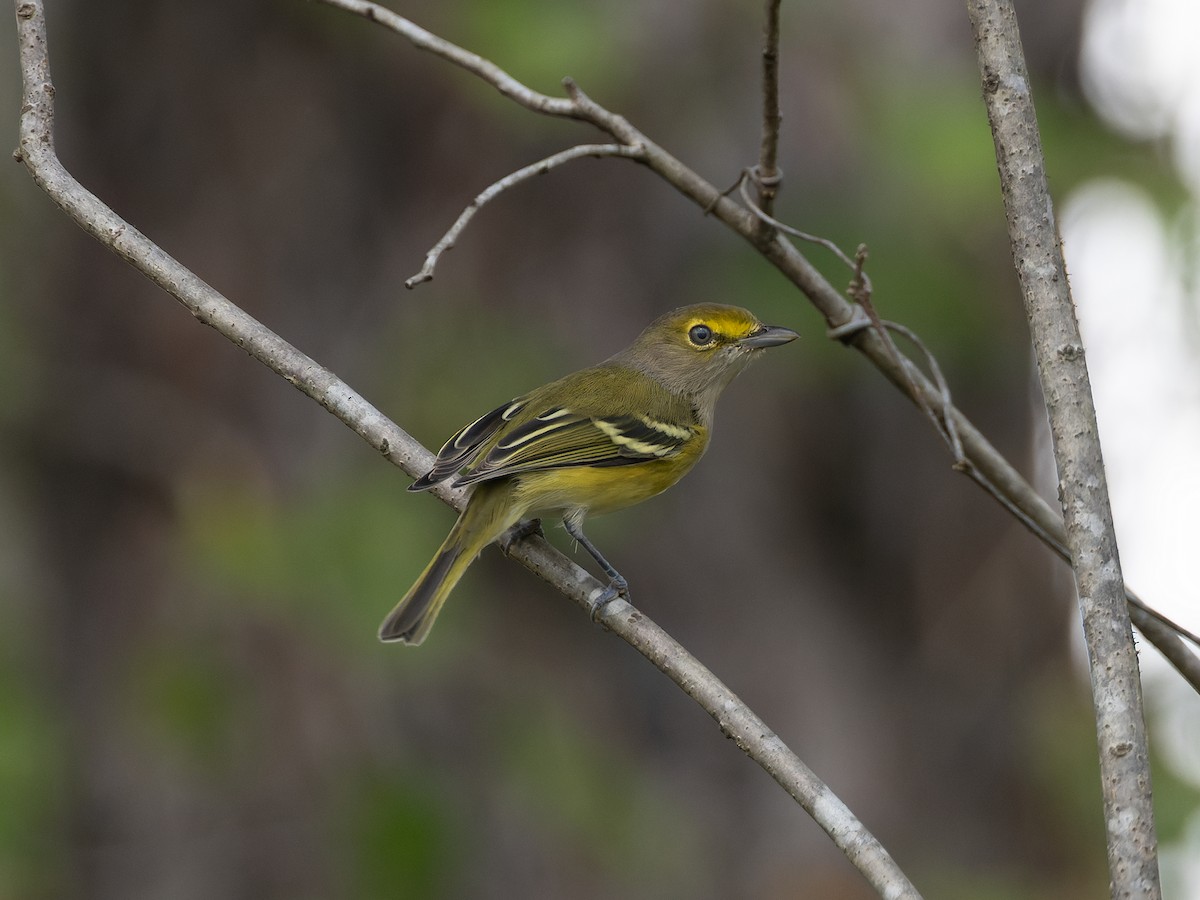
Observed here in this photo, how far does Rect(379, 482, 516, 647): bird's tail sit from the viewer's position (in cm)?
350

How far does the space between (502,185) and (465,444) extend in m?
1.20

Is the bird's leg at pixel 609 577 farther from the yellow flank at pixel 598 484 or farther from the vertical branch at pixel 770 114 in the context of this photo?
the vertical branch at pixel 770 114

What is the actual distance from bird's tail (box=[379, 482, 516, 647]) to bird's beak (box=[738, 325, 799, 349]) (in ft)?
4.10

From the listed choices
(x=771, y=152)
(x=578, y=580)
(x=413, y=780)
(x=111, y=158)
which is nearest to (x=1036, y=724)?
(x=413, y=780)

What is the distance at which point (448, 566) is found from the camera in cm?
357

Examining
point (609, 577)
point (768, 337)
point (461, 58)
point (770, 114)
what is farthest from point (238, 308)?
point (768, 337)

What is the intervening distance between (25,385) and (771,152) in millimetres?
3702

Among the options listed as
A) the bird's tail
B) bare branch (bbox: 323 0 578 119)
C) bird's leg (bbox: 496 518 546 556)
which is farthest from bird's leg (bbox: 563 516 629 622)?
bare branch (bbox: 323 0 578 119)

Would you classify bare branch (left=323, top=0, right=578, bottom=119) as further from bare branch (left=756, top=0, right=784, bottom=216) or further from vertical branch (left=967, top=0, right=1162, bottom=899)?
vertical branch (left=967, top=0, right=1162, bottom=899)

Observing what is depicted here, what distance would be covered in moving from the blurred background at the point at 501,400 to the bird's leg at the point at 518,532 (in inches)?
52.8

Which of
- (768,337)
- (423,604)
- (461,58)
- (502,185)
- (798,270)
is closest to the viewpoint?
(502,185)

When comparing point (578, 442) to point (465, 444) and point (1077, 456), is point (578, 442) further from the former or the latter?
point (1077, 456)

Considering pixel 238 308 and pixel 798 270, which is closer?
pixel 238 308

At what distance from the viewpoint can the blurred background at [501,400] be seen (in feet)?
17.2
